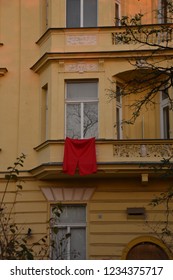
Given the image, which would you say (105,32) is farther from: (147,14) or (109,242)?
(109,242)

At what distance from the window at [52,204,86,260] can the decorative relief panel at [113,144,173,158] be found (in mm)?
2116

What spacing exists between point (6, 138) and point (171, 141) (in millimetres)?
5285

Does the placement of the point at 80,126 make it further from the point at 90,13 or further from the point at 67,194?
the point at 90,13

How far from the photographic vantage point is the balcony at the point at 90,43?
17.7 metres

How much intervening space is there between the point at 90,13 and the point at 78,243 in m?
7.32

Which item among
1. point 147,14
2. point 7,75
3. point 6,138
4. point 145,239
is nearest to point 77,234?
point 145,239

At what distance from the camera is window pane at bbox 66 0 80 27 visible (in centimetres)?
1836

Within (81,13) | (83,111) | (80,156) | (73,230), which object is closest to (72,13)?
(81,13)

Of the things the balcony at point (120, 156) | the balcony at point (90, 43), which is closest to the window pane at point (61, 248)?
the balcony at point (120, 156)

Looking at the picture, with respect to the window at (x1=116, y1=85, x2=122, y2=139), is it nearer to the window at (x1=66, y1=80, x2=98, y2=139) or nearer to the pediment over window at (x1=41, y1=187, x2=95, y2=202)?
the window at (x1=66, y1=80, x2=98, y2=139)

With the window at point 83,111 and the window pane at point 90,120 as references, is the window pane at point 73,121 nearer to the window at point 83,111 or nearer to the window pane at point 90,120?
the window at point 83,111

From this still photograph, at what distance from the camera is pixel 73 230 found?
1745cm

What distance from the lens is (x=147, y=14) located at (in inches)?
734

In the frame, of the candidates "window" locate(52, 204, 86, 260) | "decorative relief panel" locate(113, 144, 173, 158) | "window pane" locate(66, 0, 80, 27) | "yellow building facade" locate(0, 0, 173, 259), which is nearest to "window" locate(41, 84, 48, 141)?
"yellow building facade" locate(0, 0, 173, 259)
